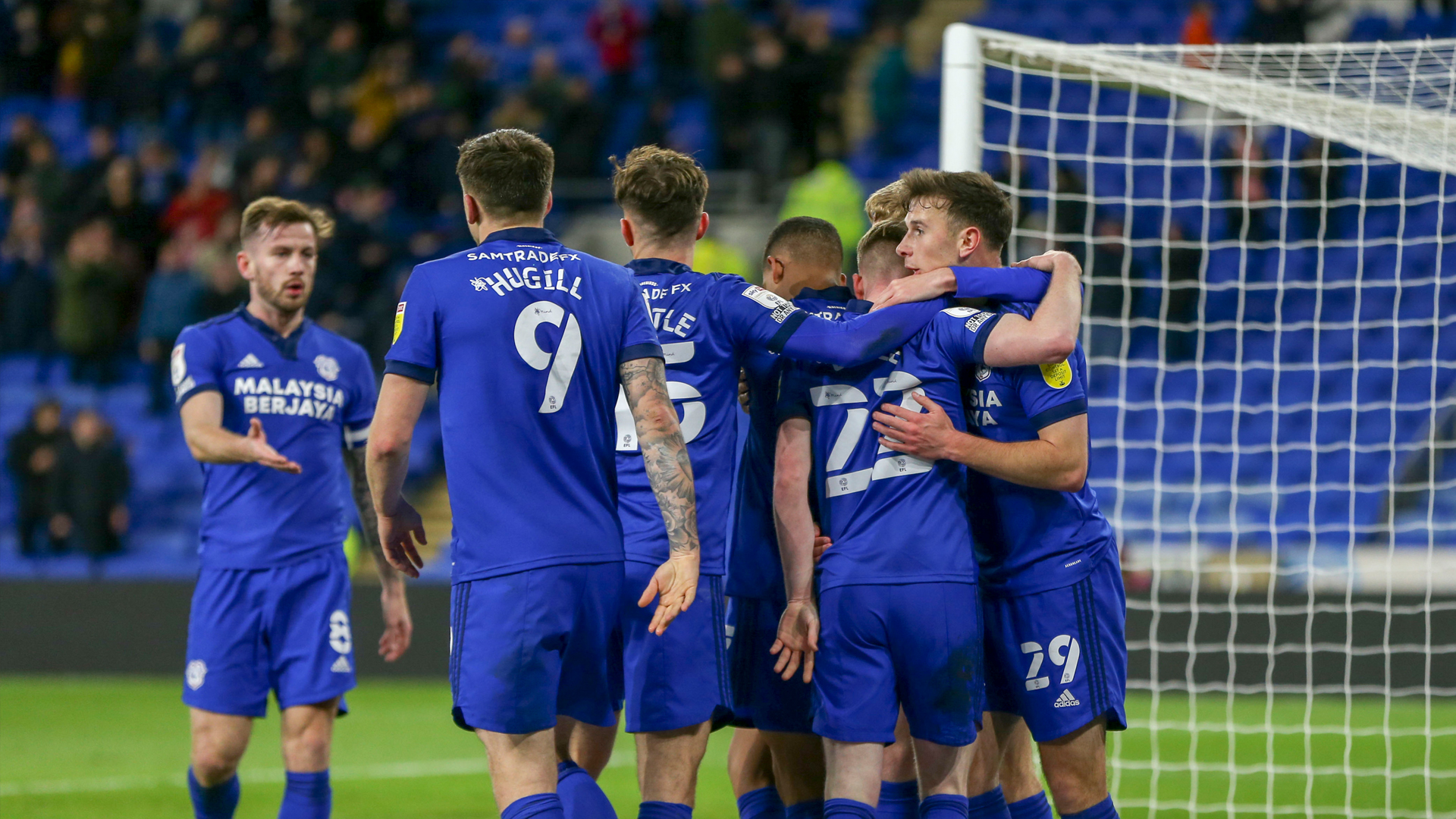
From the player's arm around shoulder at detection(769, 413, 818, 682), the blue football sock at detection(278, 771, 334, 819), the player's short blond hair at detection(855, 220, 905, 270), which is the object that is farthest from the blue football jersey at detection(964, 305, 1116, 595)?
the blue football sock at detection(278, 771, 334, 819)

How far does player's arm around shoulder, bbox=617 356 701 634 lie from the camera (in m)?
3.99

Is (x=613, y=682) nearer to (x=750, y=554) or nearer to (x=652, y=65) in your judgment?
(x=750, y=554)

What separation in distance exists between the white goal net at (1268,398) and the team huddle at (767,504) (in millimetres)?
1943

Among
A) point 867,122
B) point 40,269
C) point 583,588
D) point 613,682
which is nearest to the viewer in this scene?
point 583,588

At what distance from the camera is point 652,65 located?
1814 cm

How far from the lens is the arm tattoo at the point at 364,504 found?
5.89 meters

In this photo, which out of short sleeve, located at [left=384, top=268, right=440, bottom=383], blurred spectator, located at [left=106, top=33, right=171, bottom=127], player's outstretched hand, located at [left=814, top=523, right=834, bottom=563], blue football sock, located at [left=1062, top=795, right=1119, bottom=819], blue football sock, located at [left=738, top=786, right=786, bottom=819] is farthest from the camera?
blurred spectator, located at [left=106, top=33, right=171, bottom=127]

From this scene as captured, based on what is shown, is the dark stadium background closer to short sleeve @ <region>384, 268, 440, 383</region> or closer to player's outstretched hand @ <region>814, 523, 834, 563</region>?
player's outstretched hand @ <region>814, 523, 834, 563</region>

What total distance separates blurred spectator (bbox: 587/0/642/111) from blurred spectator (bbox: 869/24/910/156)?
2.86 meters

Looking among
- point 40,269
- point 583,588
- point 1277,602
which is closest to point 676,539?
point 583,588

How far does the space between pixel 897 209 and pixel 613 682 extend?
1734 mm

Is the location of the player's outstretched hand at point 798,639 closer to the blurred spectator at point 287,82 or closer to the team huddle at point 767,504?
the team huddle at point 767,504

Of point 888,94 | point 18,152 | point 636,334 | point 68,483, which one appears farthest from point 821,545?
point 18,152

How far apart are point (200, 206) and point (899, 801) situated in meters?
13.3
